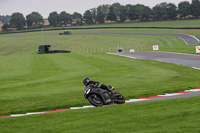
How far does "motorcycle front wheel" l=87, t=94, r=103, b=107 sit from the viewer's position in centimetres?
1190

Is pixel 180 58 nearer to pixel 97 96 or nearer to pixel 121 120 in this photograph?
pixel 97 96

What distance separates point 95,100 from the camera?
11977mm

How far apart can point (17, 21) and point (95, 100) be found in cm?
17306

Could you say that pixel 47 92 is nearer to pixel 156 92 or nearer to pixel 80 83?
pixel 80 83

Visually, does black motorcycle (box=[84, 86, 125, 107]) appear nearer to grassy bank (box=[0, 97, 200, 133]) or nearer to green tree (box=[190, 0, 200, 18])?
grassy bank (box=[0, 97, 200, 133])

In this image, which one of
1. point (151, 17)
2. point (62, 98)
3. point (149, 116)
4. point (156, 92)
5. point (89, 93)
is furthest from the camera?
point (151, 17)

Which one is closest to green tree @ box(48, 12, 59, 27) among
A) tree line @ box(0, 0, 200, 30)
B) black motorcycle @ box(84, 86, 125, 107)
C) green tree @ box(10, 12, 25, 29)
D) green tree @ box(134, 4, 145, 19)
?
tree line @ box(0, 0, 200, 30)

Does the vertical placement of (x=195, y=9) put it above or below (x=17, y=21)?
above

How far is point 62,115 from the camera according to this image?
1049 centimetres

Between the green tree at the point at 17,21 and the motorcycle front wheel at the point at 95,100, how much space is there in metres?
153

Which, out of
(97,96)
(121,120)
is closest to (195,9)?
(97,96)

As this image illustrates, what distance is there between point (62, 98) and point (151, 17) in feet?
442

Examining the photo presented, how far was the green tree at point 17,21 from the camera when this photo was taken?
6341 inches

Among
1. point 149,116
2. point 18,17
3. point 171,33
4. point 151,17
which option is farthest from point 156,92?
point 18,17
